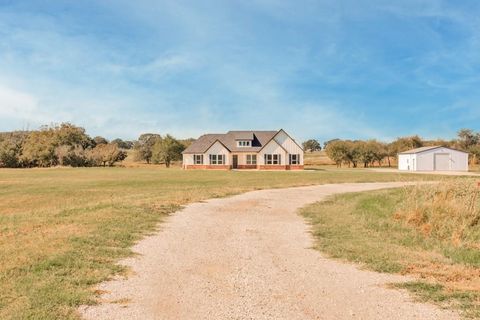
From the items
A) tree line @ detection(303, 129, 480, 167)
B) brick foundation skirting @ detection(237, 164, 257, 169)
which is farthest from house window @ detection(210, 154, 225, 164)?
tree line @ detection(303, 129, 480, 167)

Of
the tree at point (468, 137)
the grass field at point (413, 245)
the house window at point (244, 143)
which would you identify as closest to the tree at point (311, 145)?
the tree at point (468, 137)

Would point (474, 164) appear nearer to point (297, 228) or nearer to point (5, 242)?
point (297, 228)

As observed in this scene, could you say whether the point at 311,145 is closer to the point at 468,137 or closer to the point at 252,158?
the point at 468,137

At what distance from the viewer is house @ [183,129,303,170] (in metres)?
63.6

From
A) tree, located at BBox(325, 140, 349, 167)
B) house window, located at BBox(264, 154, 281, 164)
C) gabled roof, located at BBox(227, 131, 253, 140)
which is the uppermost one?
gabled roof, located at BBox(227, 131, 253, 140)

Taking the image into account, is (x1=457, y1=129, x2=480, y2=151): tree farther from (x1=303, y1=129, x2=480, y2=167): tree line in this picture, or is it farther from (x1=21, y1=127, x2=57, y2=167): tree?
(x1=21, y1=127, x2=57, y2=167): tree

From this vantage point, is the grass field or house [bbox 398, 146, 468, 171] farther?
house [bbox 398, 146, 468, 171]

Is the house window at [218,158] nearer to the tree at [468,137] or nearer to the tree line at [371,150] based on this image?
the tree line at [371,150]

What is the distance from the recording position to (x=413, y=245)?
10.5 meters

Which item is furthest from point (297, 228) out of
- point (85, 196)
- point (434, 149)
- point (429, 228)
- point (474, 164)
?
point (474, 164)

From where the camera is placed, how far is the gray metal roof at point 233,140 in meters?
65.5

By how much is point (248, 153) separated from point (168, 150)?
72.6 ft

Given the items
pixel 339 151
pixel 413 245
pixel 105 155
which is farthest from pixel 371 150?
pixel 413 245

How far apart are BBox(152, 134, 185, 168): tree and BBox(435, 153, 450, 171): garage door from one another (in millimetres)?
45073
